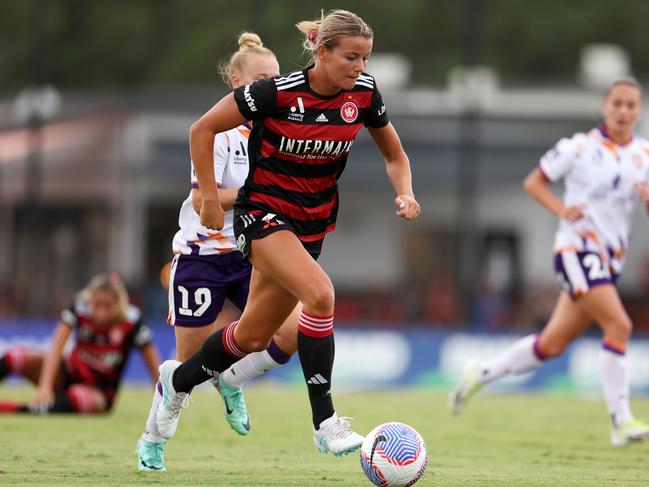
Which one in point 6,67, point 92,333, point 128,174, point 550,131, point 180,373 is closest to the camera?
point 180,373

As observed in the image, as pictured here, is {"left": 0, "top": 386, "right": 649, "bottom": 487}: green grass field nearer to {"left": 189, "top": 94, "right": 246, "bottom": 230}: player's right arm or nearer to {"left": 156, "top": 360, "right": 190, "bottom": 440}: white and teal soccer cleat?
{"left": 156, "top": 360, "right": 190, "bottom": 440}: white and teal soccer cleat

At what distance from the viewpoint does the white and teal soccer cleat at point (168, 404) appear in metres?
6.78

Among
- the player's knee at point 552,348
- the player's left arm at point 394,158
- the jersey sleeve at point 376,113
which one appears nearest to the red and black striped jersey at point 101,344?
the player's knee at point 552,348

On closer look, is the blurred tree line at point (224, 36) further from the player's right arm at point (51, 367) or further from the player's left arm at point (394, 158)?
the player's left arm at point (394, 158)

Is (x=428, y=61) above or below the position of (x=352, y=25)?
below

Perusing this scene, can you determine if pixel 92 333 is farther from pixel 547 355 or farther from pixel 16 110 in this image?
pixel 16 110

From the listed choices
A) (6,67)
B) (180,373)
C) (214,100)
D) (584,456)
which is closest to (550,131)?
(214,100)

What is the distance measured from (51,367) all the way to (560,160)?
420cm

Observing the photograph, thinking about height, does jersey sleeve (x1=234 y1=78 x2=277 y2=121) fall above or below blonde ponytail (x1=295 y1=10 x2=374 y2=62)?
below

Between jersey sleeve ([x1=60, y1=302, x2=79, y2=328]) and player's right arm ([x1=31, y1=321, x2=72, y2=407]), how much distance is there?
1.0 inches

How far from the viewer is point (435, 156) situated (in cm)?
2383

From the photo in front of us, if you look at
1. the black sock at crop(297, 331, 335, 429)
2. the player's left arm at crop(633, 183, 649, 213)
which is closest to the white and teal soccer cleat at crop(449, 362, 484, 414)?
the player's left arm at crop(633, 183, 649, 213)

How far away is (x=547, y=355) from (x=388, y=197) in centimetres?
1568

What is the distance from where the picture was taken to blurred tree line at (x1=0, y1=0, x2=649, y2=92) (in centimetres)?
3062
